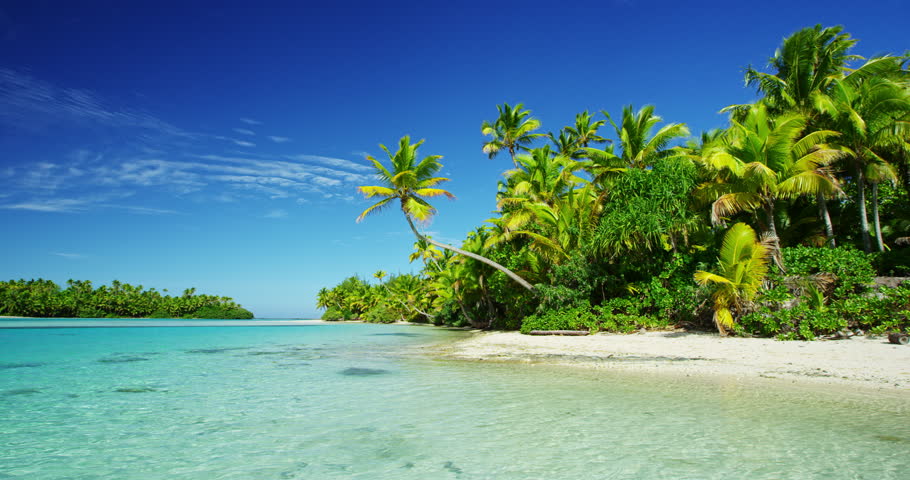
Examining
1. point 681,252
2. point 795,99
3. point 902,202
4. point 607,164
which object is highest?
point 795,99

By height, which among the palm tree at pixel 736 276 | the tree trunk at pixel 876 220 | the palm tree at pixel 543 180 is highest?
the palm tree at pixel 543 180

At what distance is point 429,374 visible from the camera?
27.5 ft

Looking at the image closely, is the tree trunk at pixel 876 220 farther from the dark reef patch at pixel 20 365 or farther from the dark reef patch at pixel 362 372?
the dark reef patch at pixel 20 365

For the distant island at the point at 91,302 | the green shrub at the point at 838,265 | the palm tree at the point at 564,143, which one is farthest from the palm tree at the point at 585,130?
the distant island at the point at 91,302

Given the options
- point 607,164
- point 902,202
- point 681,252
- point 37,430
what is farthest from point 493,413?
point 902,202

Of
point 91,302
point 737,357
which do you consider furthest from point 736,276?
point 91,302

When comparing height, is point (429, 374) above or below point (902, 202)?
below

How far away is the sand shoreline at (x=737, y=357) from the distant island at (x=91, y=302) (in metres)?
69.1

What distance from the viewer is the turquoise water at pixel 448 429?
11.3 feet

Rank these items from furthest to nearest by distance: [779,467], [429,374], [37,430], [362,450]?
[429,374], [37,430], [362,450], [779,467]

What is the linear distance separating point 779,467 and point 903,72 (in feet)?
62.7

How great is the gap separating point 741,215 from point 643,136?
15.8ft

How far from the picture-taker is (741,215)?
16469 mm

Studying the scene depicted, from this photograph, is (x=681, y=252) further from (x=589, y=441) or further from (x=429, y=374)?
(x=589, y=441)
